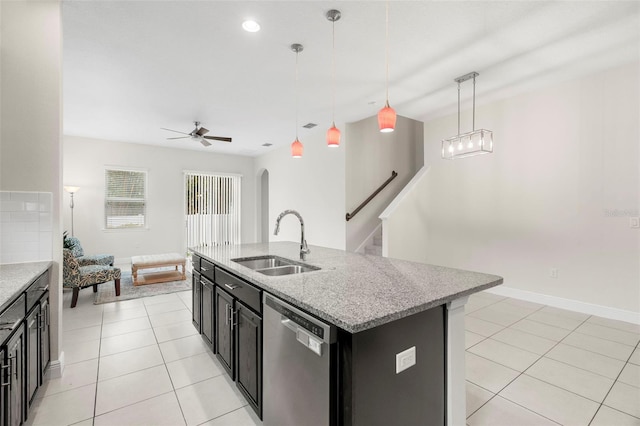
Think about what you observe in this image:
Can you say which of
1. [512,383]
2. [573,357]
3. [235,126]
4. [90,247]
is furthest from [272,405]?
[90,247]

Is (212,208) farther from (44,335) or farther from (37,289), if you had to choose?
(37,289)

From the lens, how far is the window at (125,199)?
6508 mm

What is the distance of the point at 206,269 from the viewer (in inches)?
102

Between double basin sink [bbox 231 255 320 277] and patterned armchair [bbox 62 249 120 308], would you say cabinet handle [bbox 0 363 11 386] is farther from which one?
patterned armchair [bbox 62 249 120 308]

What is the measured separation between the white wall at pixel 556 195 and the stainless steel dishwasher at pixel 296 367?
3340 mm

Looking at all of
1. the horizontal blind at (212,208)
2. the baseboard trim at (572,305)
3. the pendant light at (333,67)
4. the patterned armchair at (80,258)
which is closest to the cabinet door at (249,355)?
the pendant light at (333,67)

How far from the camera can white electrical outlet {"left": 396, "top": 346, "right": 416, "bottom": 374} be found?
50.2 inches

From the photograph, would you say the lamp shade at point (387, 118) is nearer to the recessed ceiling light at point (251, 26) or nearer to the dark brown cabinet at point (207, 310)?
the recessed ceiling light at point (251, 26)

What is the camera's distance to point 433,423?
145 centimetres

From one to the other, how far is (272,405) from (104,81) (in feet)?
13.1

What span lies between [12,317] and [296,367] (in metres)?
1.41

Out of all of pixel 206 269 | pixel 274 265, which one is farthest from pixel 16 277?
pixel 274 265

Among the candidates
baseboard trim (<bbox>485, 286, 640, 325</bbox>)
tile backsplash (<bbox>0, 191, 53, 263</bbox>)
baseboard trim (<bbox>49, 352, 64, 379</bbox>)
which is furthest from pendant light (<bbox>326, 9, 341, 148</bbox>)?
baseboard trim (<bbox>485, 286, 640, 325</bbox>)

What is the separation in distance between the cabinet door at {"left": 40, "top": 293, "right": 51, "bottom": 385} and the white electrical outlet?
2272 mm
